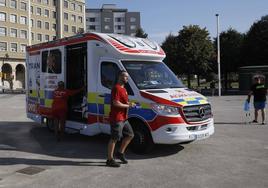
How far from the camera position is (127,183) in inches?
254

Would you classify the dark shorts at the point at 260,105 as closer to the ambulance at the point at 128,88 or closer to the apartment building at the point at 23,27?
the ambulance at the point at 128,88

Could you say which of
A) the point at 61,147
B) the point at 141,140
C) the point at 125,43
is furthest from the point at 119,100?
the point at 61,147

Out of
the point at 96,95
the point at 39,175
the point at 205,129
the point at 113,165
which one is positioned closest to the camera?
the point at 39,175

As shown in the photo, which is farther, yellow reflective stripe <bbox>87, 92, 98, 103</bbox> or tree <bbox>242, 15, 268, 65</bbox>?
tree <bbox>242, 15, 268, 65</bbox>

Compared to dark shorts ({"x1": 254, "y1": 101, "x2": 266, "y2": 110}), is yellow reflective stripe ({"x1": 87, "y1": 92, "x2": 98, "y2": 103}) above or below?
above

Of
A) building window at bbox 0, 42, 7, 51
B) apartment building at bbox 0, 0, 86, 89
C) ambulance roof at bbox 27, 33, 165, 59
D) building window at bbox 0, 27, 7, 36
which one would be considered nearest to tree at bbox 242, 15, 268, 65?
ambulance roof at bbox 27, 33, 165, 59

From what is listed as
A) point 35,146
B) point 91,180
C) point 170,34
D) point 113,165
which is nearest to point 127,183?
point 91,180

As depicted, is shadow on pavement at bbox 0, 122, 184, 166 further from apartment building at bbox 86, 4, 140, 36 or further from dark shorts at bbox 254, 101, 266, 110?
apartment building at bbox 86, 4, 140, 36

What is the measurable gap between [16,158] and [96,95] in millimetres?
2471

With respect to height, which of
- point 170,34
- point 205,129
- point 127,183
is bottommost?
→ point 127,183

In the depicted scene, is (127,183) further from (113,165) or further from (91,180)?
(113,165)

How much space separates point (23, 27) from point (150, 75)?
7616cm

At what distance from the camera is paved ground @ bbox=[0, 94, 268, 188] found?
654cm

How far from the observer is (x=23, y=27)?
Answer: 80438 millimetres
